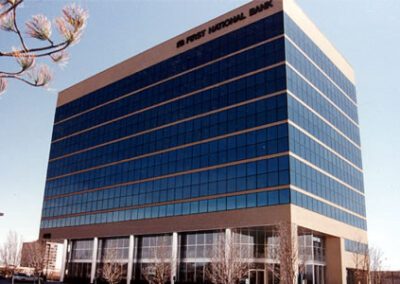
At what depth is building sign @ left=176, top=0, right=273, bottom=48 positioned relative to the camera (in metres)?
58.0

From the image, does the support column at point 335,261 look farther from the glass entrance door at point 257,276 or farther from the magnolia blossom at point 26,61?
the magnolia blossom at point 26,61

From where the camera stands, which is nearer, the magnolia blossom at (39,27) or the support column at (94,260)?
the magnolia blossom at (39,27)

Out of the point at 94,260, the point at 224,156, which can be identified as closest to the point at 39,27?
the point at 224,156

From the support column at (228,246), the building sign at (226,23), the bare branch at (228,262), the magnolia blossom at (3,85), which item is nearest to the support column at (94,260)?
the bare branch at (228,262)

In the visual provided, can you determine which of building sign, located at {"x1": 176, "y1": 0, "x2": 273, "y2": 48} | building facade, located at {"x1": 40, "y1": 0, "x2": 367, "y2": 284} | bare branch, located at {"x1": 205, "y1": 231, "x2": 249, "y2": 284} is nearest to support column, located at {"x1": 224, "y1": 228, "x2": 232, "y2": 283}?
bare branch, located at {"x1": 205, "y1": 231, "x2": 249, "y2": 284}

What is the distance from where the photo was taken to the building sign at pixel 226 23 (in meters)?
58.0

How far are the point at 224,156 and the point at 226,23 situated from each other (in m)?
18.3

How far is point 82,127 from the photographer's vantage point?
80062mm

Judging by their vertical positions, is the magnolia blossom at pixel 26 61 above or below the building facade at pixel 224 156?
below

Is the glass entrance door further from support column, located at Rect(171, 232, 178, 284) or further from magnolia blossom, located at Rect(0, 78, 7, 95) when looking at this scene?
magnolia blossom, located at Rect(0, 78, 7, 95)

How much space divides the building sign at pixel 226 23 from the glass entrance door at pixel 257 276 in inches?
1233

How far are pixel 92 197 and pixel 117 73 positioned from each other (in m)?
20.6

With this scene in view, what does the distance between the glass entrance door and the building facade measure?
160mm

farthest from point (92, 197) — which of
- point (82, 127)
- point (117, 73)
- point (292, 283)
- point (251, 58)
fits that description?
point (292, 283)
